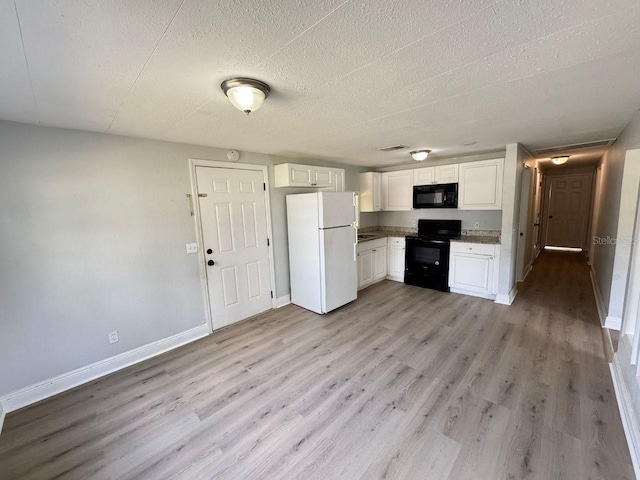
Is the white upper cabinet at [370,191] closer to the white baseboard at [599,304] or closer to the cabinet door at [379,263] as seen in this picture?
the cabinet door at [379,263]

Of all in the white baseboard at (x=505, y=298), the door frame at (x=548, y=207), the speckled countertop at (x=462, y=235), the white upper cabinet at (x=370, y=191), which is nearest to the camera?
the white baseboard at (x=505, y=298)

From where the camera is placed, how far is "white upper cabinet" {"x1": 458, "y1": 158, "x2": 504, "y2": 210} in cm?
394

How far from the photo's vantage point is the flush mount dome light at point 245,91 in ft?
4.99

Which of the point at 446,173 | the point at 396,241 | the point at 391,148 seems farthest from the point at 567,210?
the point at 391,148

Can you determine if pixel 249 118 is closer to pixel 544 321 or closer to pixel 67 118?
pixel 67 118

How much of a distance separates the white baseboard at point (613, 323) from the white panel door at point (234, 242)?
416 cm

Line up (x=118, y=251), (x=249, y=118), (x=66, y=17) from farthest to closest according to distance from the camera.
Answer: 1. (x=118, y=251)
2. (x=249, y=118)
3. (x=66, y=17)

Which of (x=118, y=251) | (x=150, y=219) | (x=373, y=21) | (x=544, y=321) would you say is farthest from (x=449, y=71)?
(x=544, y=321)

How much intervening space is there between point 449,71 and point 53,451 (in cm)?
349

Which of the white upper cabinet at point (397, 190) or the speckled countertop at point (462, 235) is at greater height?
the white upper cabinet at point (397, 190)

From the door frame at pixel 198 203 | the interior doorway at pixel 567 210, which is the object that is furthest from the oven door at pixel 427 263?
the interior doorway at pixel 567 210

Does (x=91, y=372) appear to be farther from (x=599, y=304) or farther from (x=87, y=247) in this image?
(x=599, y=304)

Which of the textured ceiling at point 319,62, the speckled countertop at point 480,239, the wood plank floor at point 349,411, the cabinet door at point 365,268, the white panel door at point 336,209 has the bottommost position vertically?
the wood plank floor at point 349,411

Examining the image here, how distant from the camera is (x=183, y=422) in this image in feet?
6.43
